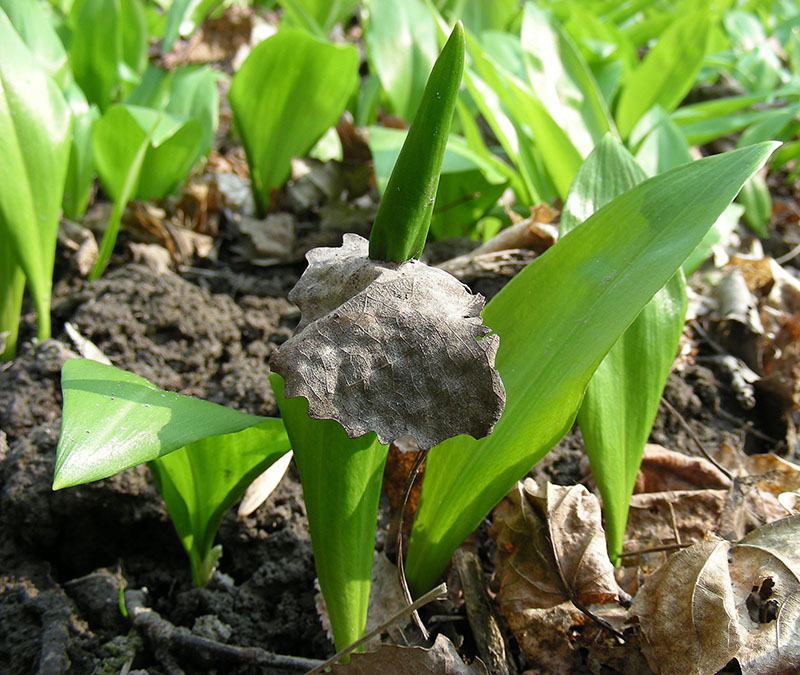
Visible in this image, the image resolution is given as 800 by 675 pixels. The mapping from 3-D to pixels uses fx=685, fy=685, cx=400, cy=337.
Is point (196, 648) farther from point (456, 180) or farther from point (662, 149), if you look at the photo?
point (662, 149)

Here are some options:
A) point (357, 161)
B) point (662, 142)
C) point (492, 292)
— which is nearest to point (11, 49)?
point (492, 292)

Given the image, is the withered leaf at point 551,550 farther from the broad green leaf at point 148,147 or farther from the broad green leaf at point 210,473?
the broad green leaf at point 148,147

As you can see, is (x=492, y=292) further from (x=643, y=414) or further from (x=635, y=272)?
(x=635, y=272)

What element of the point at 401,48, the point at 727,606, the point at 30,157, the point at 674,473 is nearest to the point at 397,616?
the point at 727,606

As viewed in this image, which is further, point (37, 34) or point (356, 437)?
point (37, 34)

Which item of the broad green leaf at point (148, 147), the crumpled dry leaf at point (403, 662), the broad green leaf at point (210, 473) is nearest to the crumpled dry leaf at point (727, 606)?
the crumpled dry leaf at point (403, 662)
